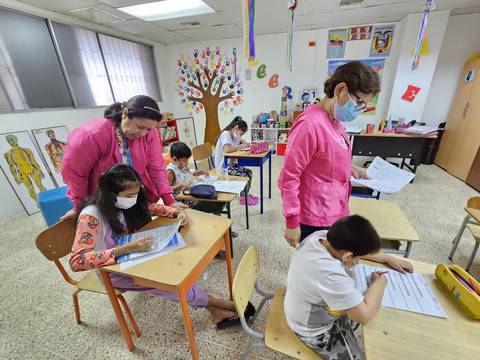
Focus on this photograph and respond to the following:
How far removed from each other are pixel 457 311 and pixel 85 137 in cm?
177

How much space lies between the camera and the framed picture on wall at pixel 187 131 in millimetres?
5090

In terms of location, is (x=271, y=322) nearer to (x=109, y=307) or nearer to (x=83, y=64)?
(x=109, y=307)

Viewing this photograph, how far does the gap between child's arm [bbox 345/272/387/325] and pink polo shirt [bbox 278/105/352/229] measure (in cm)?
34

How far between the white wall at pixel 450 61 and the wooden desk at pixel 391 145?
1187mm

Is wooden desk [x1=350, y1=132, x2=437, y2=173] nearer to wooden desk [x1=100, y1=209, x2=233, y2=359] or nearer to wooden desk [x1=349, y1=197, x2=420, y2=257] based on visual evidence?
wooden desk [x1=349, y1=197, x2=420, y2=257]

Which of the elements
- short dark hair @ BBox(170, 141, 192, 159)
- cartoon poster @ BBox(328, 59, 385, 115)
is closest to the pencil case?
short dark hair @ BBox(170, 141, 192, 159)

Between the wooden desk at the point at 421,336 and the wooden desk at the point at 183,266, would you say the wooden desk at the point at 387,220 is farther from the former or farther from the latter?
the wooden desk at the point at 183,266

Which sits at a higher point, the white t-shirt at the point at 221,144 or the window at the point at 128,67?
the window at the point at 128,67

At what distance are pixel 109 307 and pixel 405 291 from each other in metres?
1.81

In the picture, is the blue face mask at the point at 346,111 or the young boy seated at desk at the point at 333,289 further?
the blue face mask at the point at 346,111

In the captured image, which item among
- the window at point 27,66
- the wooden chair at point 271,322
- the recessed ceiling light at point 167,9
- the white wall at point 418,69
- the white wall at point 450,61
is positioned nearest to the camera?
the wooden chair at point 271,322

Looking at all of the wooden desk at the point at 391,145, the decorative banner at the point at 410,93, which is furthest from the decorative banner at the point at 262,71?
the decorative banner at the point at 410,93

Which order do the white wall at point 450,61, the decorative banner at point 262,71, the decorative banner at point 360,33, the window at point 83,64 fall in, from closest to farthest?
the window at point 83,64, the white wall at point 450,61, the decorative banner at point 360,33, the decorative banner at point 262,71

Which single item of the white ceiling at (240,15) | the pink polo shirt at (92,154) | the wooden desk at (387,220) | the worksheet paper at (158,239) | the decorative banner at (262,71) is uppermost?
the white ceiling at (240,15)
